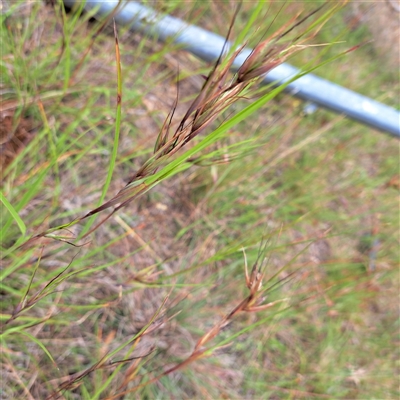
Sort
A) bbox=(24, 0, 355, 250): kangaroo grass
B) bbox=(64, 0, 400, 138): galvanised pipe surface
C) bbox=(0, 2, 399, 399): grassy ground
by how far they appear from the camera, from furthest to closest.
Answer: bbox=(64, 0, 400, 138): galvanised pipe surface, bbox=(0, 2, 399, 399): grassy ground, bbox=(24, 0, 355, 250): kangaroo grass

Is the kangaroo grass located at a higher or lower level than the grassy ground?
higher

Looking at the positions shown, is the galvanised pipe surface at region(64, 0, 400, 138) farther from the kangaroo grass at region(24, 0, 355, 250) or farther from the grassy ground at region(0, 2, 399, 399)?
the kangaroo grass at region(24, 0, 355, 250)

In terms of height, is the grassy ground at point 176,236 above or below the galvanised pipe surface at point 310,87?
below

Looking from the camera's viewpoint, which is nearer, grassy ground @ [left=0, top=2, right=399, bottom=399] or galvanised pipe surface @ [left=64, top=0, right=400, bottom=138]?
grassy ground @ [left=0, top=2, right=399, bottom=399]

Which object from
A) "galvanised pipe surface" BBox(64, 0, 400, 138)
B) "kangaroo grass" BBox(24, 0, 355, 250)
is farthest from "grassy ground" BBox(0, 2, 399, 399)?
"kangaroo grass" BBox(24, 0, 355, 250)

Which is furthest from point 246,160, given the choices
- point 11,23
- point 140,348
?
point 11,23

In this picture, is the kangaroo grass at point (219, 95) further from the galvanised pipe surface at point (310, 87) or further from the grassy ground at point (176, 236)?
the galvanised pipe surface at point (310, 87)

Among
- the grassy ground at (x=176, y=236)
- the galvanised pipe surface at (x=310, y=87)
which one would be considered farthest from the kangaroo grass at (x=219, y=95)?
the galvanised pipe surface at (x=310, y=87)

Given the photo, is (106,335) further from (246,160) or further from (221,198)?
(246,160)
